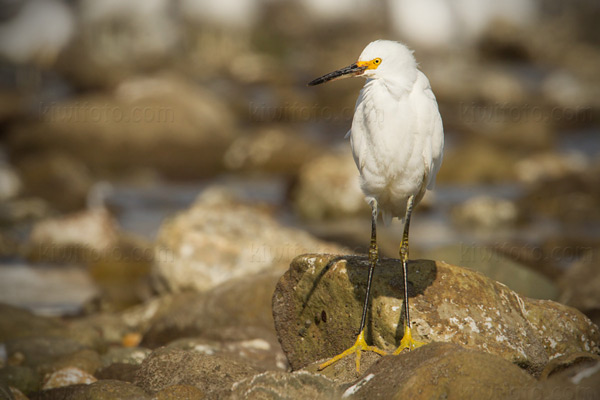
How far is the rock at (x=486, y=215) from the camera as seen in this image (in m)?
13.3

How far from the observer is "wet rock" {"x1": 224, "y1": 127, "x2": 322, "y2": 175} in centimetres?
1833

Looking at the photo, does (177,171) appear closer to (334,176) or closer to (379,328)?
(334,176)

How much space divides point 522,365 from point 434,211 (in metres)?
9.52

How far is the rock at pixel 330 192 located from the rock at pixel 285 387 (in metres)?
9.24

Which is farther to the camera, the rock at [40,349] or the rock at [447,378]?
the rock at [40,349]

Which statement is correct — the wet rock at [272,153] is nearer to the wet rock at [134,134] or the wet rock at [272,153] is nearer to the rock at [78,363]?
the wet rock at [134,134]

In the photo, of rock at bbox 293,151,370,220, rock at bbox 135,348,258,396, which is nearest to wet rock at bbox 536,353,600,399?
rock at bbox 135,348,258,396

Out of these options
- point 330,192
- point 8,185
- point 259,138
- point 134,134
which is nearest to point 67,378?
point 330,192

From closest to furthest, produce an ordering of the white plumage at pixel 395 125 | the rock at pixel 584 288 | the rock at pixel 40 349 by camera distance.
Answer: the white plumage at pixel 395 125
the rock at pixel 40 349
the rock at pixel 584 288

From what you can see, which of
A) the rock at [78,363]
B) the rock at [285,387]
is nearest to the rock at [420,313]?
the rock at [285,387]

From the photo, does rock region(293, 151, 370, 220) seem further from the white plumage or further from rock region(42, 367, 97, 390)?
the white plumage

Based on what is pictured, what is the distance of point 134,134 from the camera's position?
1934 centimetres

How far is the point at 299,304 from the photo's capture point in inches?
219

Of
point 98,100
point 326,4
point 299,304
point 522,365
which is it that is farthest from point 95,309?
point 326,4
